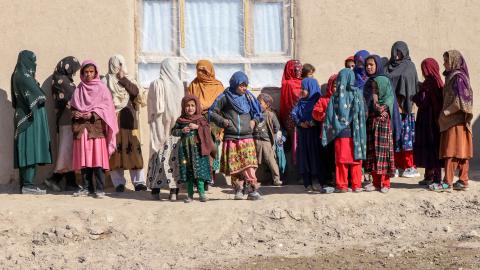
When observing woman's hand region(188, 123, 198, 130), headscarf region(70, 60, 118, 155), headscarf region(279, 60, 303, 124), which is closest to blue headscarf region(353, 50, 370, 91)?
headscarf region(279, 60, 303, 124)

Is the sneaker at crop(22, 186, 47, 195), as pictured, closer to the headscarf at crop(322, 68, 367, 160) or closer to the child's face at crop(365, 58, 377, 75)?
the headscarf at crop(322, 68, 367, 160)

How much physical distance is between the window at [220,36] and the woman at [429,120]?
2.06 meters

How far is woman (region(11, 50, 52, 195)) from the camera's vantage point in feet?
36.6

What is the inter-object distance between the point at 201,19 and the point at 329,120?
2527mm

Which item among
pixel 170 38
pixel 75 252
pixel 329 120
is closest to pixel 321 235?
pixel 329 120

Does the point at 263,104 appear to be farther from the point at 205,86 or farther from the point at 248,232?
the point at 248,232

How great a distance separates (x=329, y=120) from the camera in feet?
35.3

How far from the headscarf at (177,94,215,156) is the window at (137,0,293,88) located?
184 cm

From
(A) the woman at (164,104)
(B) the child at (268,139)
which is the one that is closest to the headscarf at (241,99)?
(B) the child at (268,139)

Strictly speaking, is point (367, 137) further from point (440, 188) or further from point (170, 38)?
point (170, 38)

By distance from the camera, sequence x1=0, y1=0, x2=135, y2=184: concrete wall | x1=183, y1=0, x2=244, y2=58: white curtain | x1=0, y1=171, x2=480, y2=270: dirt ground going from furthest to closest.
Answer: x1=183, y1=0, x2=244, y2=58: white curtain → x1=0, y1=0, x2=135, y2=184: concrete wall → x1=0, y1=171, x2=480, y2=270: dirt ground

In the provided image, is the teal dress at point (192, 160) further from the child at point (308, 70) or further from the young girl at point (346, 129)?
the child at point (308, 70)

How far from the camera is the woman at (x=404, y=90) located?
11.5 meters

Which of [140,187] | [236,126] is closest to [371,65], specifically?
[236,126]
